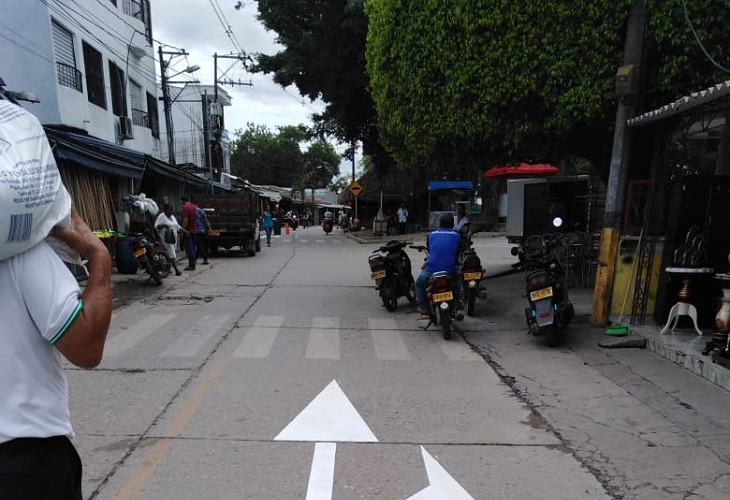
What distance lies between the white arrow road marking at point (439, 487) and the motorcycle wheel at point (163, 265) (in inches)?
371

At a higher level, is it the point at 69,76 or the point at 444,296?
the point at 69,76

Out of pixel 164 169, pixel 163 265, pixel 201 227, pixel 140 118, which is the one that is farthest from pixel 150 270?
pixel 140 118

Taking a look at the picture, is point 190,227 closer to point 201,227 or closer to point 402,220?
point 201,227

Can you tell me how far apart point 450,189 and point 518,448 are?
28.9 m

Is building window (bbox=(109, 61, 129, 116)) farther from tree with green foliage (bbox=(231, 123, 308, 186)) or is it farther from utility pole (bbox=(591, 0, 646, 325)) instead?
tree with green foliage (bbox=(231, 123, 308, 186))

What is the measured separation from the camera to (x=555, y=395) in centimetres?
504

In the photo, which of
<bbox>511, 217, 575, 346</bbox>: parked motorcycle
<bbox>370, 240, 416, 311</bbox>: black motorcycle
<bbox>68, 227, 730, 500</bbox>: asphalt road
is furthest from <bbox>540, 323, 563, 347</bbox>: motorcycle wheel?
<bbox>370, 240, 416, 311</bbox>: black motorcycle

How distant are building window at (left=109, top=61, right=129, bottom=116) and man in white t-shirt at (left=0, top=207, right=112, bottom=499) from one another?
17786 millimetres

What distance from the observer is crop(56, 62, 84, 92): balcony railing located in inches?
516

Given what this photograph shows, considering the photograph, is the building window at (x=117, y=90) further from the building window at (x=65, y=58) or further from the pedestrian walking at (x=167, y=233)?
the pedestrian walking at (x=167, y=233)

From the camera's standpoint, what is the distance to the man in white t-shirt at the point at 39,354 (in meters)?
1.45

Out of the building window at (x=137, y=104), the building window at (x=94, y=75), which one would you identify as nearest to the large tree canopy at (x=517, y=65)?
the building window at (x=94, y=75)

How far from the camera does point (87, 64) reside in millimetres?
15008

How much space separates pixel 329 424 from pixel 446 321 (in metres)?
3.27
